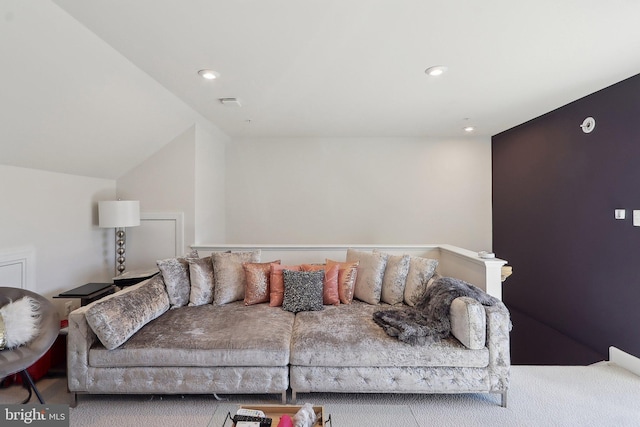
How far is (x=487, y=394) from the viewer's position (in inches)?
88.4

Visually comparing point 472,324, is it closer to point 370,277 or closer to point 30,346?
point 370,277

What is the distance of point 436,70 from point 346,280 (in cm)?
197

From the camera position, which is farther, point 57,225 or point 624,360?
point 57,225

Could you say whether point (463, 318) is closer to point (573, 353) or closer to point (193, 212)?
point (573, 353)

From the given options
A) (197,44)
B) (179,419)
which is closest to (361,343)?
(179,419)

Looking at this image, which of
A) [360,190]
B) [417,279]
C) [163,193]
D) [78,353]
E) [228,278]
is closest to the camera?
[78,353]

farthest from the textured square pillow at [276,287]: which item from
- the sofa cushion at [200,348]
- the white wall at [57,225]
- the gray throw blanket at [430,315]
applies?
the white wall at [57,225]

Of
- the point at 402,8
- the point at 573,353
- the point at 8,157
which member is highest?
the point at 402,8

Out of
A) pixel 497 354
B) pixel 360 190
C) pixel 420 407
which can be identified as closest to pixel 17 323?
pixel 420 407

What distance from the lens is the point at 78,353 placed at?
2.04 meters

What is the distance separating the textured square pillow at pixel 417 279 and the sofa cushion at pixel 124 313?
2204 millimetres

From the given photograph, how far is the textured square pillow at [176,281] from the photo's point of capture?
2.72 meters

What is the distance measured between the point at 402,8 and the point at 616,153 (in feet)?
8.43

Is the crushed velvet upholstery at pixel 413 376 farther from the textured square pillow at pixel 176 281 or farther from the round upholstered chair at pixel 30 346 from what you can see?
the round upholstered chair at pixel 30 346
